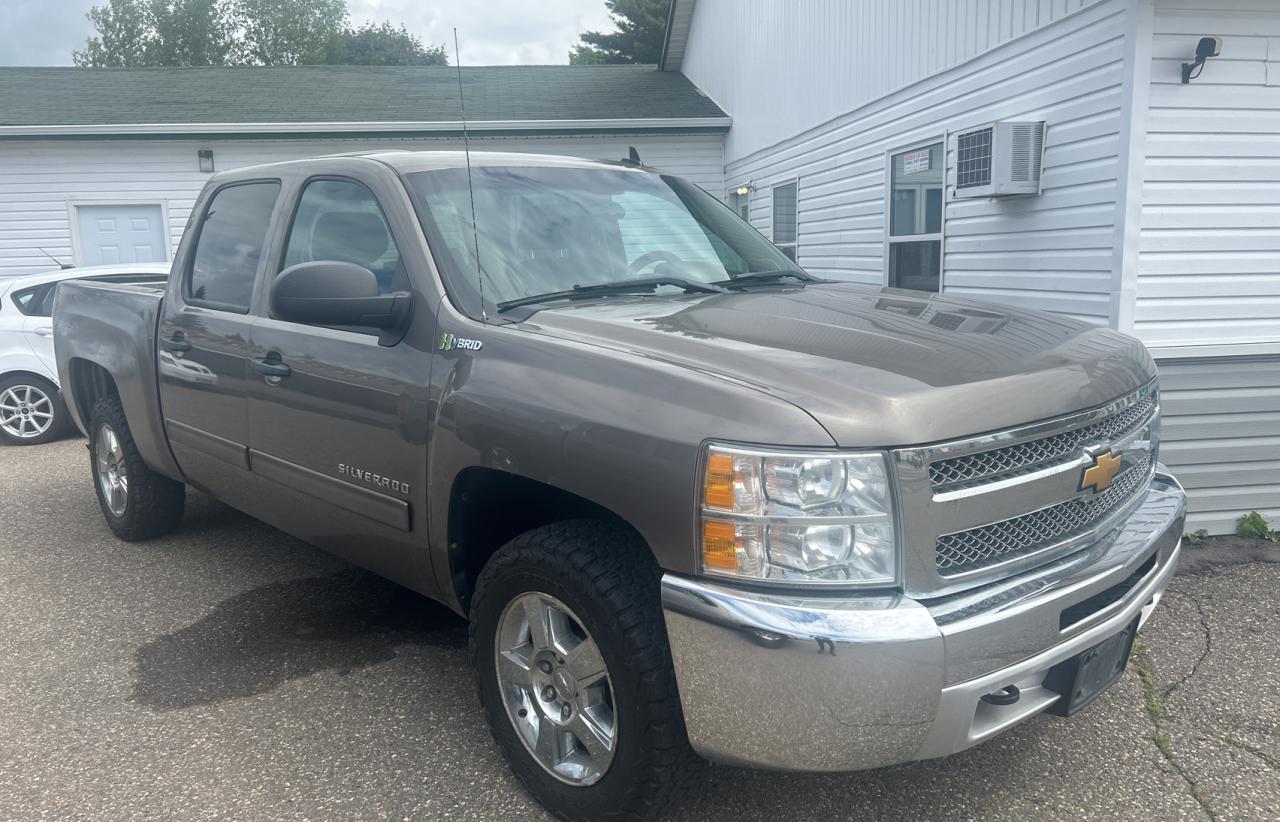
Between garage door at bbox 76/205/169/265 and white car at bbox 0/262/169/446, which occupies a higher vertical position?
garage door at bbox 76/205/169/265

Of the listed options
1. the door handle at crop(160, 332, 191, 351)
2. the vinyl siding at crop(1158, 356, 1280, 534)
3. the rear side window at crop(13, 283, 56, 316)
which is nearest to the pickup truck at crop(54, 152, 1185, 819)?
the door handle at crop(160, 332, 191, 351)

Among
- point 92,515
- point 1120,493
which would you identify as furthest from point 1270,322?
point 92,515

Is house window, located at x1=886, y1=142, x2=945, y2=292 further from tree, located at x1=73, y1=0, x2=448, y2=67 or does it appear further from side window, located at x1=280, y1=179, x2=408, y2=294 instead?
tree, located at x1=73, y1=0, x2=448, y2=67

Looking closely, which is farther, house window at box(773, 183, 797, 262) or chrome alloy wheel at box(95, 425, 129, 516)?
house window at box(773, 183, 797, 262)

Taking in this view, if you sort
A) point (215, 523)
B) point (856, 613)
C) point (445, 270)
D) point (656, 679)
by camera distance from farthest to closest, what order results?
1. point (215, 523)
2. point (445, 270)
3. point (656, 679)
4. point (856, 613)

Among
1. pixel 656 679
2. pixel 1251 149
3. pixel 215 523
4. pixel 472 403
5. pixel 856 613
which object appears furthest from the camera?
pixel 215 523

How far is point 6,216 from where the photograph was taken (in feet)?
47.3

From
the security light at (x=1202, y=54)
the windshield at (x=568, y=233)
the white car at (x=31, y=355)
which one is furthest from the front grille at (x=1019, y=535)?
the white car at (x=31, y=355)

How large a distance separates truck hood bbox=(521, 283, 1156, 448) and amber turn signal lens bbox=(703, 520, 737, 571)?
0.32m

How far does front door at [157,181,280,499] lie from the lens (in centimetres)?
393

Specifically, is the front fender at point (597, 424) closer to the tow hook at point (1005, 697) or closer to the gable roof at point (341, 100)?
the tow hook at point (1005, 697)

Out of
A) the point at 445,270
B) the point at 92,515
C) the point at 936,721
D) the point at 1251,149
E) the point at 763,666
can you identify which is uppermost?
the point at 1251,149

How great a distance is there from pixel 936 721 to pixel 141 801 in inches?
89.9

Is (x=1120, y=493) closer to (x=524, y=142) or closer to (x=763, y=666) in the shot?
(x=763, y=666)
